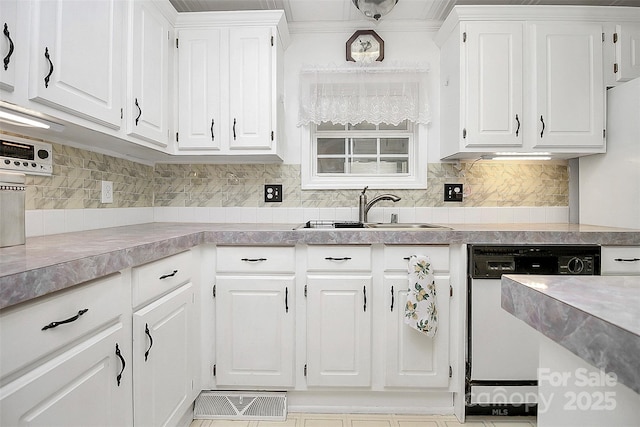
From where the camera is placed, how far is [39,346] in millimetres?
788

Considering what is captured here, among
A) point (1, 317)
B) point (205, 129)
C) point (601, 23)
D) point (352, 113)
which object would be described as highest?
point (601, 23)

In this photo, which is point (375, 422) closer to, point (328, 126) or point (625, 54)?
point (328, 126)

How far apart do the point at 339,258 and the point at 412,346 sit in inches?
23.3

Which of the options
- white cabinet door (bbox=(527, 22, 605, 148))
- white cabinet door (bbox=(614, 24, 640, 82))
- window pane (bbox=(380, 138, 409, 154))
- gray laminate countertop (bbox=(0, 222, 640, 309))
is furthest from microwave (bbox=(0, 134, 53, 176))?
white cabinet door (bbox=(614, 24, 640, 82))

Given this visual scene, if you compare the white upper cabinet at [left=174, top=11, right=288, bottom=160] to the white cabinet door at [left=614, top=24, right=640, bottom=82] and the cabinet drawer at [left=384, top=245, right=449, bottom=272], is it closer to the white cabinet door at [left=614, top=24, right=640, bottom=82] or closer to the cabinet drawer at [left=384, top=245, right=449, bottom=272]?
the cabinet drawer at [left=384, top=245, right=449, bottom=272]

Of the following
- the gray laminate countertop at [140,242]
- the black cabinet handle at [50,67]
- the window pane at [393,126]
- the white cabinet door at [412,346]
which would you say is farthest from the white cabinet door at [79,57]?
the window pane at [393,126]

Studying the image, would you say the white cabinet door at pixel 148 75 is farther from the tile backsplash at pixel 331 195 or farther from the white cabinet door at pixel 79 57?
the tile backsplash at pixel 331 195

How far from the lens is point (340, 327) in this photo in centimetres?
179

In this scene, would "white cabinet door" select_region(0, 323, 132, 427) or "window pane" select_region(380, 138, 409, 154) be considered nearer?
"white cabinet door" select_region(0, 323, 132, 427)

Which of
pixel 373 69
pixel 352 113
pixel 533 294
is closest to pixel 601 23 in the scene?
pixel 373 69

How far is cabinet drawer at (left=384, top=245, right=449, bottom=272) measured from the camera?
5.81 feet

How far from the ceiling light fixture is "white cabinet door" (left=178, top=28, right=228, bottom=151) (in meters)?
0.87

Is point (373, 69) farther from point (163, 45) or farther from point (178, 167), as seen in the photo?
point (178, 167)

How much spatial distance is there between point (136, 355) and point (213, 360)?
66 cm
